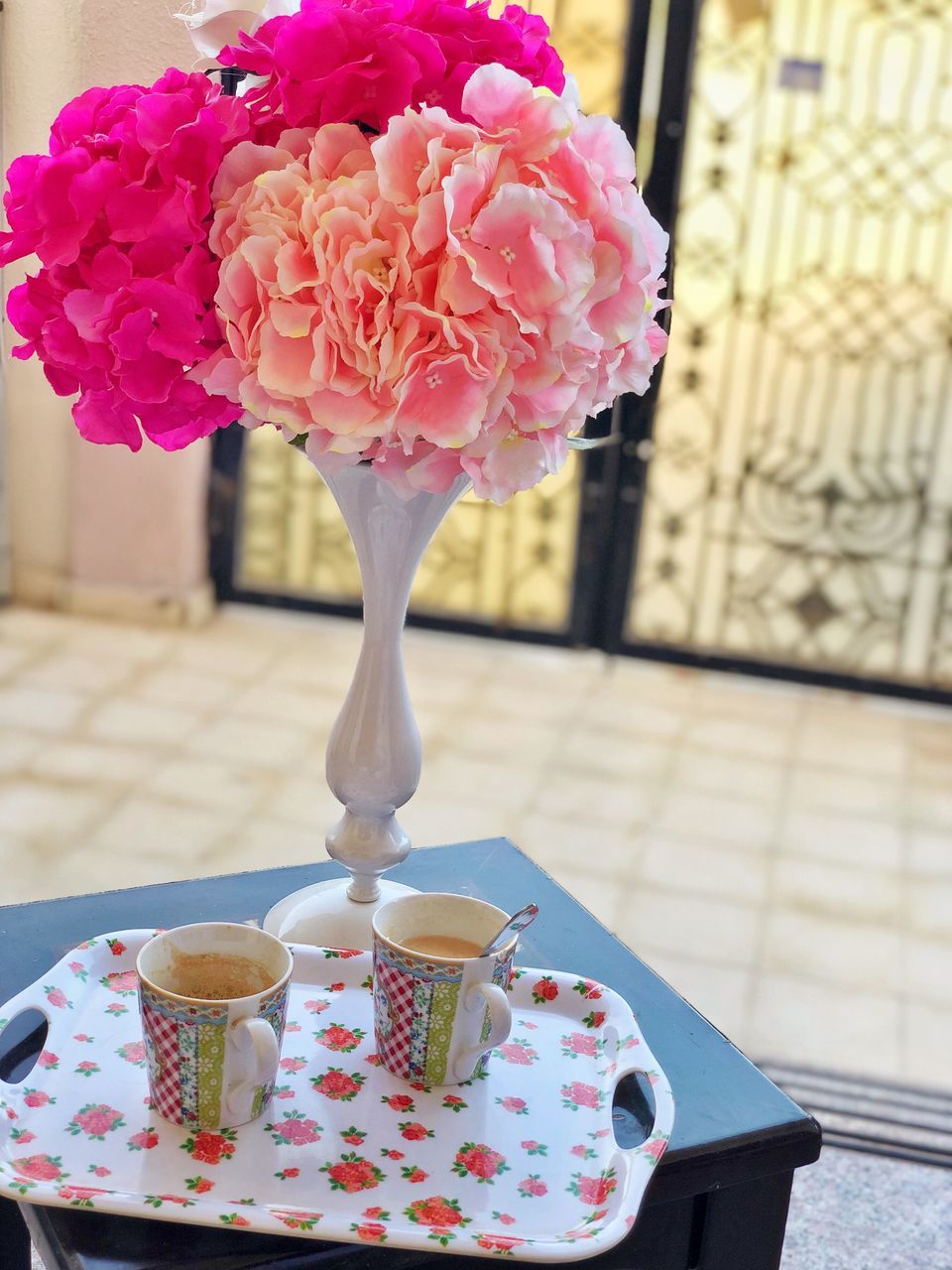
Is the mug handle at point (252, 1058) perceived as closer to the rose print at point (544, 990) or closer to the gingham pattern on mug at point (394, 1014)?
the gingham pattern on mug at point (394, 1014)

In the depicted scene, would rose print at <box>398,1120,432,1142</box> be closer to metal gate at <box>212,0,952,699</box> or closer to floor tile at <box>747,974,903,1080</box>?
floor tile at <box>747,974,903,1080</box>

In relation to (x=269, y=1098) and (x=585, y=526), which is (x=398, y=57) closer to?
(x=269, y=1098)

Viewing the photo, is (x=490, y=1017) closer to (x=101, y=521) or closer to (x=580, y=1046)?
(x=580, y=1046)

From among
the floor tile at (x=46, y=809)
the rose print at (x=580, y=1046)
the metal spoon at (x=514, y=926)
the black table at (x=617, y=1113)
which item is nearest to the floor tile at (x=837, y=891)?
the floor tile at (x=46, y=809)

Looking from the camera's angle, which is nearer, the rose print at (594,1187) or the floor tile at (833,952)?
the rose print at (594,1187)

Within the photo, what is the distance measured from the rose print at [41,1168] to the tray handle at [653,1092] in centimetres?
34

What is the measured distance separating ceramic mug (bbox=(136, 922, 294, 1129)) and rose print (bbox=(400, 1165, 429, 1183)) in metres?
0.10

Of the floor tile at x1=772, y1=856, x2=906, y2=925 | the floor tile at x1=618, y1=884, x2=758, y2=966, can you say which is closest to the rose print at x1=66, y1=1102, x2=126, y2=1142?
the floor tile at x1=618, y1=884, x2=758, y2=966

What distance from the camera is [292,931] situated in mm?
1153

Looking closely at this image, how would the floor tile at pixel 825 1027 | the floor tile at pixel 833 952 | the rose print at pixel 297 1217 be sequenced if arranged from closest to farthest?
the rose print at pixel 297 1217 → the floor tile at pixel 825 1027 → the floor tile at pixel 833 952

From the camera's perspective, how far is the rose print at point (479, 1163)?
900mm

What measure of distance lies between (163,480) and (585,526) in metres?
1.02

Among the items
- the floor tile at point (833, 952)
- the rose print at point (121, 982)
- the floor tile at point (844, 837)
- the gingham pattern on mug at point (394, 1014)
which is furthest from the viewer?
the floor tile at point (844, 837)

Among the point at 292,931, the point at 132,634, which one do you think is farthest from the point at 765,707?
the point at 292,931
